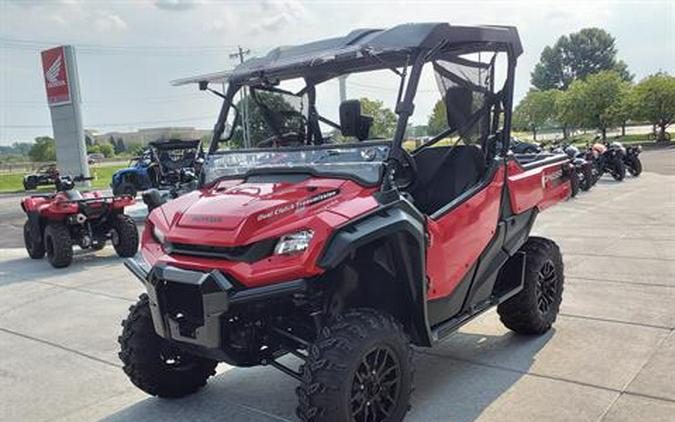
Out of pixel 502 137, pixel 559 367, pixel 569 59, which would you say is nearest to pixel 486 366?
pixel 559 367

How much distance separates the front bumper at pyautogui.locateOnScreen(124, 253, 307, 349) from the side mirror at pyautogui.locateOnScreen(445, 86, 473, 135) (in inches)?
70.3

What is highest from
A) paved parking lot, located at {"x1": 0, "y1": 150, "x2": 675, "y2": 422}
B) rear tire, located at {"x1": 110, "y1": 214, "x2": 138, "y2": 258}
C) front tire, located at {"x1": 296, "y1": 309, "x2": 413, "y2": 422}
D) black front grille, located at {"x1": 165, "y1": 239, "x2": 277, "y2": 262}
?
black front grille, located at {"x1": 165, "y1": 239, "x2": 277, "y2": 262}

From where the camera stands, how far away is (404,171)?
363 cm

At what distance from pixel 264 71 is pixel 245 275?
5.89 feet

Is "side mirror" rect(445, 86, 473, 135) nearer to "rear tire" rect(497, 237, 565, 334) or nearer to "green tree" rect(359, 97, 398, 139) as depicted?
"green tree" rect(359, 97, 398, 139)

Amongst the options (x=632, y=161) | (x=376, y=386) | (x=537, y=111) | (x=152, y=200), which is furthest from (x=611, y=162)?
(x=537, y=111)

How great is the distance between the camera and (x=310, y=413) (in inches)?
116

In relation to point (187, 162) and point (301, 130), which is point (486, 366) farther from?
point (187, 162)

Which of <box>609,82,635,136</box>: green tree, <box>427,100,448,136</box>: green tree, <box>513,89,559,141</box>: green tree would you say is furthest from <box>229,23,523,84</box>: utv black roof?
<box>513,89,559,141</box>: green tree

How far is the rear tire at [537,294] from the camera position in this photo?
4633mm

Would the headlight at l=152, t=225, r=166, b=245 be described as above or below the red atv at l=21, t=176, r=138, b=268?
above

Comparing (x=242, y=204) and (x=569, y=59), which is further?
(x=569, y=59)

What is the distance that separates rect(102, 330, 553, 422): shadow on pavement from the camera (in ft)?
12.1

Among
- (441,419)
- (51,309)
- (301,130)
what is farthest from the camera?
(51,309)
